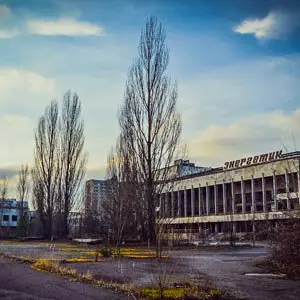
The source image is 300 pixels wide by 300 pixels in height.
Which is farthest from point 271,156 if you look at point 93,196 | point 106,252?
point 106,252

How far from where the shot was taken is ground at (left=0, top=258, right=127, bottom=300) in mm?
8414

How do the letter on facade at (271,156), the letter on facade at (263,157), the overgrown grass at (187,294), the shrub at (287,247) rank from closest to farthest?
the overgrown grass at (187,294)
the shrub at (287,247)
the letter on facade at (271,156)
the letter on facade at (263,157)

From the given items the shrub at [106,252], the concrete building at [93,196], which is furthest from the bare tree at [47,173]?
the shrub at [106,252]

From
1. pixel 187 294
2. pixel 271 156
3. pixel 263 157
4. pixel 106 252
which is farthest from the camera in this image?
pixel 263 157

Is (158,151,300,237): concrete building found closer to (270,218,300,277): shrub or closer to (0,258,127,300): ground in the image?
(270,218,300,277): shrub

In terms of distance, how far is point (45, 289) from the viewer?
30.7ft

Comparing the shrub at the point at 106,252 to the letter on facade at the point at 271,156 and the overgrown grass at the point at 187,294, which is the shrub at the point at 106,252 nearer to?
the overgrown grass at the point at 187,294

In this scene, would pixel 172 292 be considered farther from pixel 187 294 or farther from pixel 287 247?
pixel 287 247

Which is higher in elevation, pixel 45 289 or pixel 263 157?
pixel 263 157

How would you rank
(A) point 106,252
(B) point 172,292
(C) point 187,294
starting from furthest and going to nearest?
1. (A) point 106,252
2. (B) point 172,292
3. (C) point 187,294

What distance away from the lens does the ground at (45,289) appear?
8414 millimetres

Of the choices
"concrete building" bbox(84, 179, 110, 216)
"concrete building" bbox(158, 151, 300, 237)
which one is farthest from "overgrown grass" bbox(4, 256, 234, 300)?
"concrete building" bbox(158, 151, 300, 237)

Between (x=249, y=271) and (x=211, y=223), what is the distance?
64.8m

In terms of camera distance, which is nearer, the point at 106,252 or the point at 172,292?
the point at 172,292
